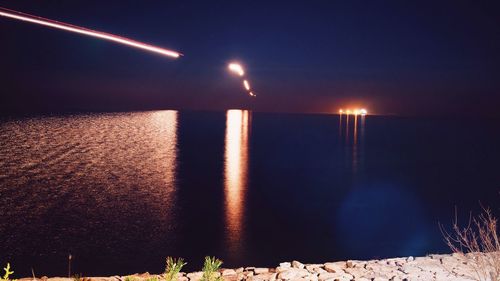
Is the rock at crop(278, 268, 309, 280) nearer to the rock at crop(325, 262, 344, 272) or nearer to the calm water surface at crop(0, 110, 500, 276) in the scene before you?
the rock at crop(325, 262, 344, 272)

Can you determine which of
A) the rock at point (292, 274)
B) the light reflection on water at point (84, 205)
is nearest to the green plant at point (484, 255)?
the rock at point (292, 274)

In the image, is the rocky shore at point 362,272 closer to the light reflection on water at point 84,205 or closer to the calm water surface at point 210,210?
the calm water surface at point 210,210

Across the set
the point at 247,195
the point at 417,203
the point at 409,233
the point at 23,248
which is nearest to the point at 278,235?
the point at 409,233

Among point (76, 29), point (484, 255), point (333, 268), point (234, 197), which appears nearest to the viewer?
point (76, 29)

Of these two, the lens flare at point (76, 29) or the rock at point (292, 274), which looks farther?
the rock at point (292, 274)

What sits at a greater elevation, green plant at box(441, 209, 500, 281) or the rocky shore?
green plant at box(441, 209, 500, 281)

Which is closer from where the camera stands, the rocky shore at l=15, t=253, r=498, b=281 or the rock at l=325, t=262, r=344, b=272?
the rocky shore at l=15, t=253, r=498, b=281

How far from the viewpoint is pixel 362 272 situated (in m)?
8.28

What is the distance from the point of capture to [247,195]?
2225 cm

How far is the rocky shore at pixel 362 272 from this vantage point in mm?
7895

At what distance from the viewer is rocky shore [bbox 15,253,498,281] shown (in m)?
7.89

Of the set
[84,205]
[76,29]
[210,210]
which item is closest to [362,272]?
[76,29]

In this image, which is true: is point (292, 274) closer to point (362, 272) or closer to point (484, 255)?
point (362, 272)

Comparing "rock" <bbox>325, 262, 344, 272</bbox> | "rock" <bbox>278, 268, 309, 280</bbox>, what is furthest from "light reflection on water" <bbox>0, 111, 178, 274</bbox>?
"rock" <bbox>325, 262, 344, 272</bbox>
